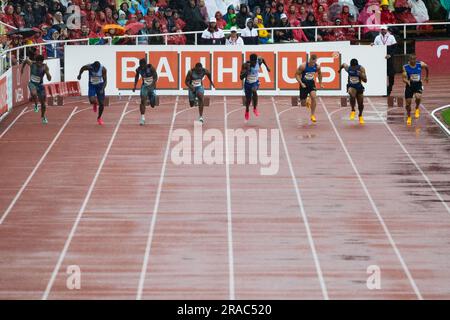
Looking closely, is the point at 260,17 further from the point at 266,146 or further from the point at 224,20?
the point at 266,146

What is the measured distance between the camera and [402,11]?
141 feet

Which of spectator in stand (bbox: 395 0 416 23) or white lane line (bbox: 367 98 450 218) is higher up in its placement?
spectator in stand (bbox: 395 0 416 23)

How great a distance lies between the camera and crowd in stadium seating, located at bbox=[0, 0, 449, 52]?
39.5 m

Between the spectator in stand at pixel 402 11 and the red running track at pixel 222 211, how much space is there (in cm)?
729

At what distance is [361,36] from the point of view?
42500 mm

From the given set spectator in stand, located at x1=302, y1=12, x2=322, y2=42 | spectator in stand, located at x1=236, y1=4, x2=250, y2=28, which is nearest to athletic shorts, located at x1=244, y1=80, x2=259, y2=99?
spectator in stand, located at x1=236, y1=4, x2=250, y2=28

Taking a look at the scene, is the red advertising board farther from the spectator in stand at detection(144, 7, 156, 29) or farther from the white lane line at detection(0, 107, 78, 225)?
the white lane line at detection(0, 107, 78, 225)

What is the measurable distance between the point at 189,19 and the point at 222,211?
16037mm

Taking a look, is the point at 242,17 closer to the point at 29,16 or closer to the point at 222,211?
the point at 29,16

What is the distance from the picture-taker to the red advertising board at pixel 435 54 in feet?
145

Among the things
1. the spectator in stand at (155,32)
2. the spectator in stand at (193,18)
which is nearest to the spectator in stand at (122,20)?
the spectator in stand at (155,32)

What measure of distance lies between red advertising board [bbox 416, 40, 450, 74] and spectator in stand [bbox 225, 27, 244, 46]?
282 inches

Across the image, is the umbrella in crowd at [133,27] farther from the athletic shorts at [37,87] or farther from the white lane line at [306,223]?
the white lane line at [306,223]
